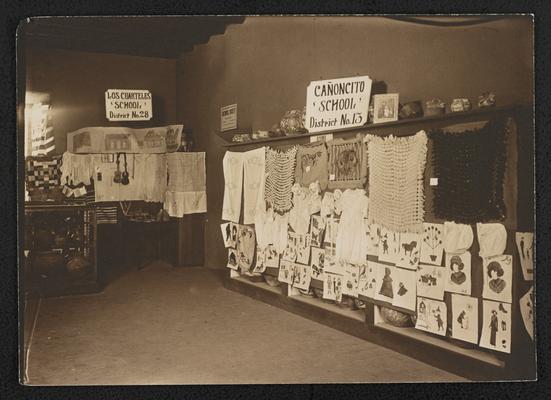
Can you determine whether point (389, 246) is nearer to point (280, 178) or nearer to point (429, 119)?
point (429, 119)

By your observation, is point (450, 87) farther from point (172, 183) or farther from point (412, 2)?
point (172, 183)

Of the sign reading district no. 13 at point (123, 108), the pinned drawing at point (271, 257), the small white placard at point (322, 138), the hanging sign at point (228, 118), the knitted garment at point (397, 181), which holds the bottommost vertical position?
the pinned drawing at point (271, 257)

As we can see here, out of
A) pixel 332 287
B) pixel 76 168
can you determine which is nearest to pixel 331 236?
pixel 332 287

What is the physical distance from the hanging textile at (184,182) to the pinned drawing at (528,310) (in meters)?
3.12

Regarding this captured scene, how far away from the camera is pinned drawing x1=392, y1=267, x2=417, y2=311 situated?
364 centimetres

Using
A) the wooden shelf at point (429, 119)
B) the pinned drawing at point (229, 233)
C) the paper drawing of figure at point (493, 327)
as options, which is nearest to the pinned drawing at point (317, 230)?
the wooden shelf at point (429, 119)

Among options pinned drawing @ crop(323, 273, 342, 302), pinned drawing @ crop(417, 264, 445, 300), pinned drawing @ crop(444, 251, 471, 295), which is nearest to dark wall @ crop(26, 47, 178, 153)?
pinned drawing @ crop(323, 273, 342, 302)

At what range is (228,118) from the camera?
600cm

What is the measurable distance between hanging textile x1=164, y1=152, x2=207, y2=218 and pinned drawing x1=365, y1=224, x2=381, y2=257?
195cm

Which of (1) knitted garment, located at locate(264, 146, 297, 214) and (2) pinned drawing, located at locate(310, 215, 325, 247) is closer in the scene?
(2) pinned drawing, located at locate(310, 215, 325, 247)

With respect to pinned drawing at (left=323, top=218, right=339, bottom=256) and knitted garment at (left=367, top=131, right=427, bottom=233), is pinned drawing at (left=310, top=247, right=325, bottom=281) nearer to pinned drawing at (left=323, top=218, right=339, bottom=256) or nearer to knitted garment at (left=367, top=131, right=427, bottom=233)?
pinned drawing at (left=323, top=218, right=339, bottom=256)

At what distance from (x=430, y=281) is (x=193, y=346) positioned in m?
1.76

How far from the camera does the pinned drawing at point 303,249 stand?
4.66 m

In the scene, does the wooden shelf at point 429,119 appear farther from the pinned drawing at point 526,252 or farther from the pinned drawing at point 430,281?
the pinned drawing at point 430,281
